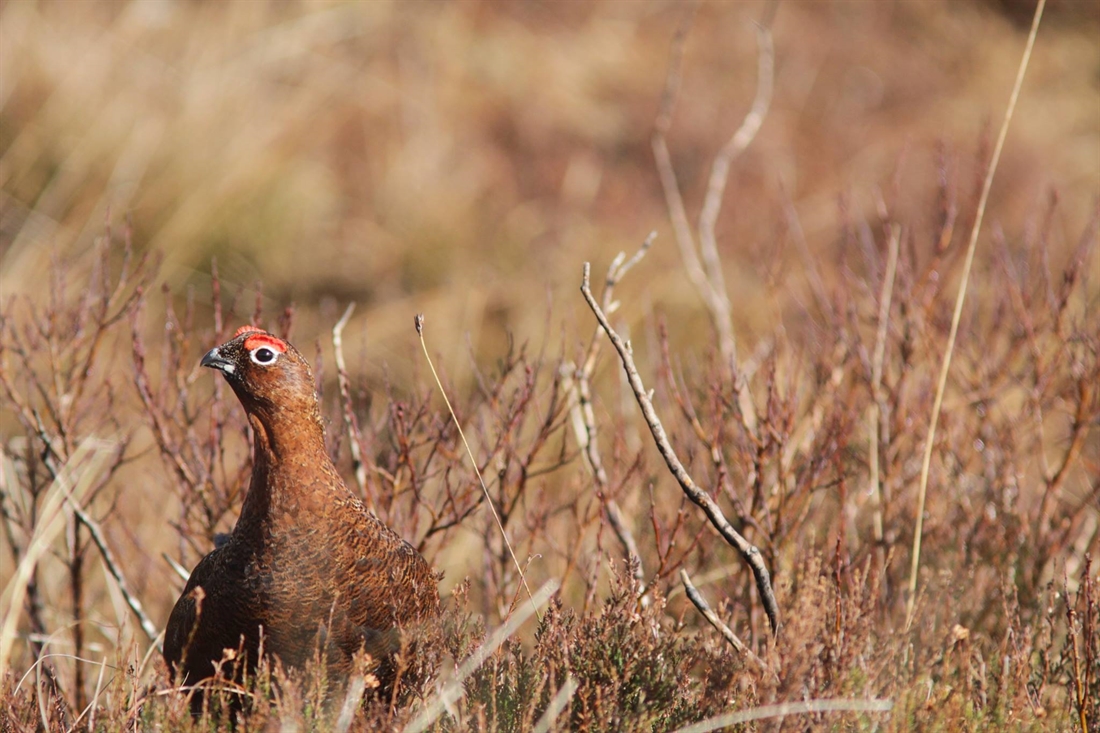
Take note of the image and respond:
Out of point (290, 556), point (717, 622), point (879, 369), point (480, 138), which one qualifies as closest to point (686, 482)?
point (717, 622)

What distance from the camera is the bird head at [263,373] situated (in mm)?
2619

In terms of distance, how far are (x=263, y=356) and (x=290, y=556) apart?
1.58 ft

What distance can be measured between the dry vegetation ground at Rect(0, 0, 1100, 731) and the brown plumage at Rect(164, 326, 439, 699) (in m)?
0.14

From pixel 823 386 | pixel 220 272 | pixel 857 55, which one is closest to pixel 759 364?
pixel 823 386

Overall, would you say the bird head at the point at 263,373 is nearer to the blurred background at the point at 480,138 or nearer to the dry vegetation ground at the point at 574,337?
the dry vegetation ground at the point at 574,337

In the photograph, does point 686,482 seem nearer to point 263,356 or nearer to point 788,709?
point 788,709

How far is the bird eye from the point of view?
2609 millimetres

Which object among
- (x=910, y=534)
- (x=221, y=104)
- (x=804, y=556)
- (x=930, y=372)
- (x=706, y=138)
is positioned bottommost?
(x=804, y=556)

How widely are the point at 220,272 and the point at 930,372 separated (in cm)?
541

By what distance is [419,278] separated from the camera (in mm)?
8812

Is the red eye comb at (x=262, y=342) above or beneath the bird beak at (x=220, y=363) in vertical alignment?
above

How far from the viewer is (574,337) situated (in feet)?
20.6

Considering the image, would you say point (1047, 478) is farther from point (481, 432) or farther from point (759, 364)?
point (481, 432)

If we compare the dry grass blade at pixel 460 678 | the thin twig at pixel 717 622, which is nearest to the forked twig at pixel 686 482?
→ the thin twig at pixel 717 622
